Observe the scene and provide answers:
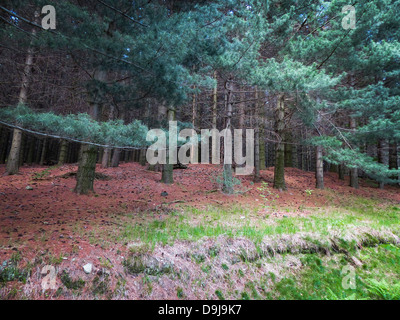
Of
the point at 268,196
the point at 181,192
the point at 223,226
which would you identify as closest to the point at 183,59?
the point at 223,226

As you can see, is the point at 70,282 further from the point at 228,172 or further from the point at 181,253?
the point at 228,172

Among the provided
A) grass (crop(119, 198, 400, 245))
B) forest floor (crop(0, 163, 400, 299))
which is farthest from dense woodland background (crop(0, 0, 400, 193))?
grass (crop(119, 198, 400, 245))

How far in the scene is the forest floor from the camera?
2.41 metres

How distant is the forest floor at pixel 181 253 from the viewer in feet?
7.89

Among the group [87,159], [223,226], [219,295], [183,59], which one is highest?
[183,59]

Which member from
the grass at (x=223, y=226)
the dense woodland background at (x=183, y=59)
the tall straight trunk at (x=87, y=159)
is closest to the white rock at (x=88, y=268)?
the grass at (x=223, y=226)

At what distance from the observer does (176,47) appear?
4055 millimetres

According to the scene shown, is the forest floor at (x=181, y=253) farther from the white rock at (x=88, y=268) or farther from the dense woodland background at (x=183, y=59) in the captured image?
the dense woodland background at (x=183, y=59)

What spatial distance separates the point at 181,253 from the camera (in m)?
3.01

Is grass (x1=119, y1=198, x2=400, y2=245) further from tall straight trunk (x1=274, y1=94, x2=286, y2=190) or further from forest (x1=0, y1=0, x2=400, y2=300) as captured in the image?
tall straight trunk (x1=274, y1=94, x2=286, y2=190)

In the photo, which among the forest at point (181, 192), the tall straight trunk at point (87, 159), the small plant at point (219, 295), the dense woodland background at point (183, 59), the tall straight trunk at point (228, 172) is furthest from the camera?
the tall straight trunk at point (228, 172)
